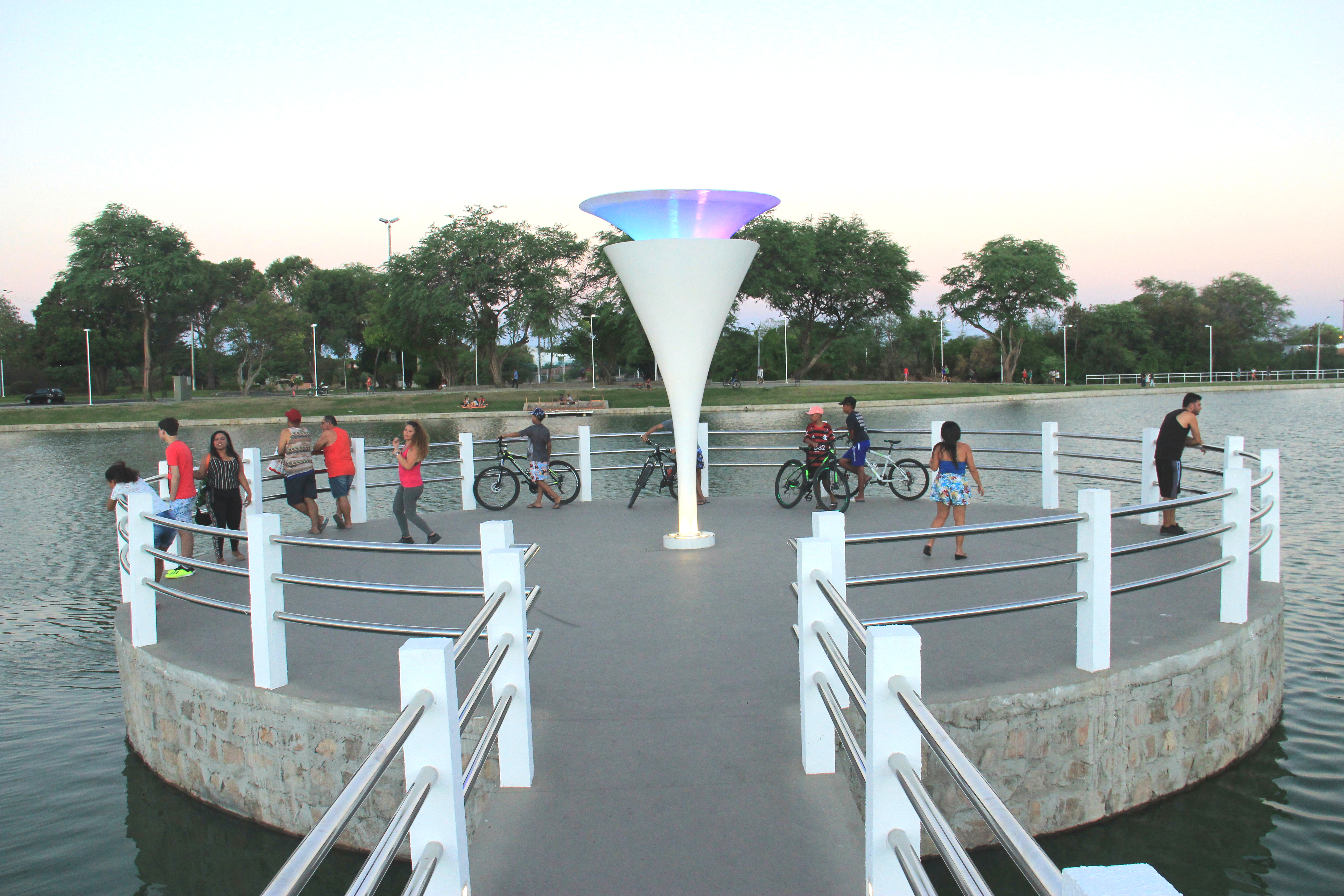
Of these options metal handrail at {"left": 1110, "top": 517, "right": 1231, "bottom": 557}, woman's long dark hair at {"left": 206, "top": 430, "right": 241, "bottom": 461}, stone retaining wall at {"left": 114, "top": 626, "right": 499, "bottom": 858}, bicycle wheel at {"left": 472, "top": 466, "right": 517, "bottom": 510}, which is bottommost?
stone retaining wall at {"left": 114, "top": 626, "right": 499, "bottom": 858}

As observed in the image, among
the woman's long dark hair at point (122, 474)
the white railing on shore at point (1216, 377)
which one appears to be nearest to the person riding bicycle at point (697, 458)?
the woman's long dark hair at point (122, 474)

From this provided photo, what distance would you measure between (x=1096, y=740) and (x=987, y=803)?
379 centimetres

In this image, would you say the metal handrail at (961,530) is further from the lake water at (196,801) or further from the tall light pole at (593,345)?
the tall light pole at (593,345)

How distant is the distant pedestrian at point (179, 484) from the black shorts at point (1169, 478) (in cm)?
1003

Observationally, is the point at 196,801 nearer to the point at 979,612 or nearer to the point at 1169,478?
the point at 979,612

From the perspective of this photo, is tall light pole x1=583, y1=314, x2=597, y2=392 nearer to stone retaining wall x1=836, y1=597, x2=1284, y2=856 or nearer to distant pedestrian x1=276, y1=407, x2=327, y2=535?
distant pedestrian x1=276, y1=407, x2=327, y2=535

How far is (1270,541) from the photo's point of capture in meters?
7.38

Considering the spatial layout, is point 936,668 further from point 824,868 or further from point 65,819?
point 65,819

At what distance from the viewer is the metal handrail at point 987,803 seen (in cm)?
151

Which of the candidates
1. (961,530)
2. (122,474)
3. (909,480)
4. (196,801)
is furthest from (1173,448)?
(122,474)

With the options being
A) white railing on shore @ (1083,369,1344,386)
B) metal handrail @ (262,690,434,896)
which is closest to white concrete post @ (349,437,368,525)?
metal handrail @ (262,690,434,896)

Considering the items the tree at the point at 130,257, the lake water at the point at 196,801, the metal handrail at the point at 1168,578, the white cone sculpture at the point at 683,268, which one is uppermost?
the tree at the point at 130,257

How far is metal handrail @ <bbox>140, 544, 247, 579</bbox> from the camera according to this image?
207 inches

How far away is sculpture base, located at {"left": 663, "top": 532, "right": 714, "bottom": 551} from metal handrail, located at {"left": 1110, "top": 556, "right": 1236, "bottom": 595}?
4650 mm
